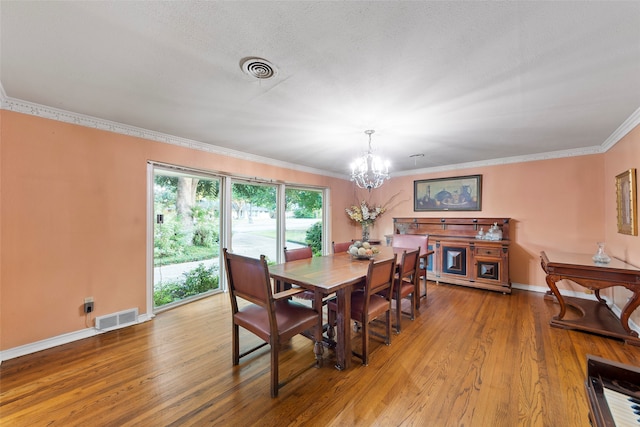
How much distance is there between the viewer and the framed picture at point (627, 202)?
259 cm

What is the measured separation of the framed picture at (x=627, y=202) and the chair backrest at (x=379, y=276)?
2714mm

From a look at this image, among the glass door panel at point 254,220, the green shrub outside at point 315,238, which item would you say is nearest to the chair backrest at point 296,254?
the glass door panel at point 254,220

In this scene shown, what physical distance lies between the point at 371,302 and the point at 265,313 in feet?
3.29

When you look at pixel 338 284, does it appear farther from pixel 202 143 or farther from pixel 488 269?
pixel 488 269

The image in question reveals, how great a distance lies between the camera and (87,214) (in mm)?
2543

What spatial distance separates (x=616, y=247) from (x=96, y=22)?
559 cm

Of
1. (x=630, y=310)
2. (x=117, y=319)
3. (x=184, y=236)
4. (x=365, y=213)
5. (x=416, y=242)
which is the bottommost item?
(x=117, y=319)

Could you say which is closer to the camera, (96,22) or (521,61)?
(96,22)

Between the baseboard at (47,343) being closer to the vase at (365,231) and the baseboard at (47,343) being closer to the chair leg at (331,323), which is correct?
the chair leg at (331,323)

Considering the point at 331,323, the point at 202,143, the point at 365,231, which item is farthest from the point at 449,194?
the point at 202,143

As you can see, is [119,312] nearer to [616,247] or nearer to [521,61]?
[521,61]

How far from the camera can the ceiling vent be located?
1.61 m

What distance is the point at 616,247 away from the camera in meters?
3.19

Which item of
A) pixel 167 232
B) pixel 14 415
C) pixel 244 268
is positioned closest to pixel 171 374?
pixel 14 415
